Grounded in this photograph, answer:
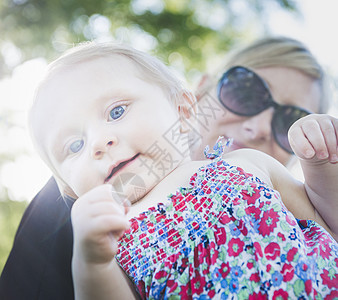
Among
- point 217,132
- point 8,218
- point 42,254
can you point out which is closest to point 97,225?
point 42,254

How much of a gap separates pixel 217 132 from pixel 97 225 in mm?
1038

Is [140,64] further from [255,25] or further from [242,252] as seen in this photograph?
[255,25]

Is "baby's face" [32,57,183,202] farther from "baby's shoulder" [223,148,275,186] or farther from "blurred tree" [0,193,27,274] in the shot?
"blurred tree" [0,193,27,274]

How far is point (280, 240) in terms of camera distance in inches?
25.0

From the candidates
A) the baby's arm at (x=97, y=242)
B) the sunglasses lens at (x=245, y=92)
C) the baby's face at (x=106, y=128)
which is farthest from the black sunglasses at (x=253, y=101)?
the baby's arm at (x=97, y=242)

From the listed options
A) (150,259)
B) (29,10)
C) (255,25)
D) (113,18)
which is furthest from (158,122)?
(255,25)

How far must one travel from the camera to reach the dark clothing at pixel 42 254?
2.95 ft

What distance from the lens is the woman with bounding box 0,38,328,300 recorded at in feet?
3.04

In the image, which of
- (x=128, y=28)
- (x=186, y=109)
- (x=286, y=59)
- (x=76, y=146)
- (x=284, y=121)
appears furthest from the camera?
(x=128, y=28)

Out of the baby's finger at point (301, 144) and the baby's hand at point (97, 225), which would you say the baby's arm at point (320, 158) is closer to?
the baby's finger at point (301, 144)

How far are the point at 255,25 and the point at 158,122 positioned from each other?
4.43m

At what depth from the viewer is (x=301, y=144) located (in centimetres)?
70

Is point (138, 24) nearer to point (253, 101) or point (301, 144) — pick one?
point (253, 101)

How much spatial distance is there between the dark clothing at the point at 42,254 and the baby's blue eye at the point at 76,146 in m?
0.35
